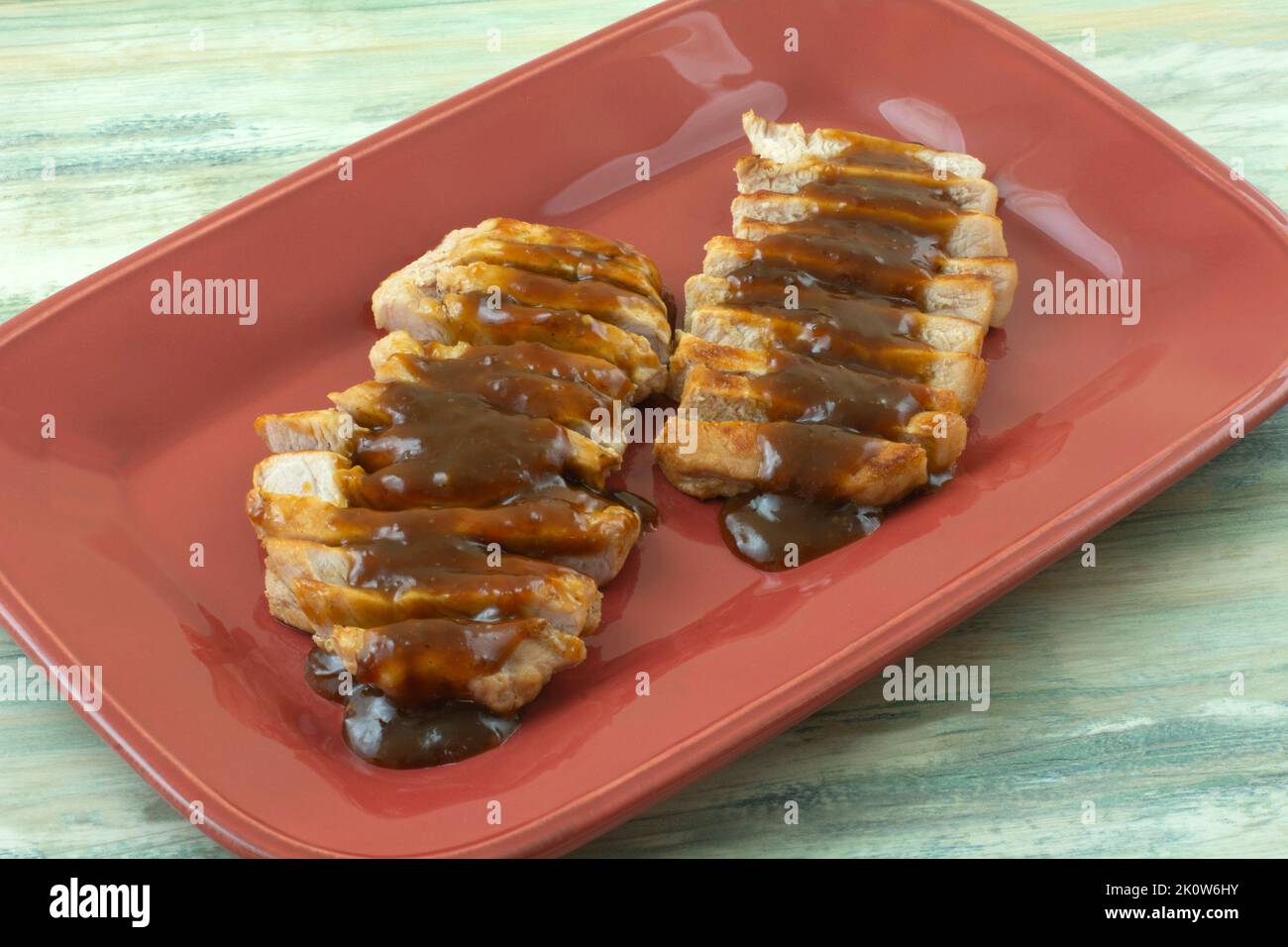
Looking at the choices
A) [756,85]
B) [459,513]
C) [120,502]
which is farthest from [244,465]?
[756,85]

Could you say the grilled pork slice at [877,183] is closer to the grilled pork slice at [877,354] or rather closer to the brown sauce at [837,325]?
the brown sauce at [837,325]

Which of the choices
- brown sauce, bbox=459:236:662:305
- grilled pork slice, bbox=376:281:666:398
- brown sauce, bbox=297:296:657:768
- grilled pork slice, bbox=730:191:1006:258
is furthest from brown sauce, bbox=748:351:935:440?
grilled pork slice, bbox=730:191:1006:258

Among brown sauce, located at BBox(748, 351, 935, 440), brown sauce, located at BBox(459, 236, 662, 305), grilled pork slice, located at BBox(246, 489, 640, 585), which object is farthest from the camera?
brown sauce, located at BBox(459, 236, 662, 305)

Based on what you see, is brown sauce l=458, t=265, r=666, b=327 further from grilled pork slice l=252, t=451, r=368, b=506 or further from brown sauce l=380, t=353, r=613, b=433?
grilled pork slice l=252, t=451, r=368, b=506

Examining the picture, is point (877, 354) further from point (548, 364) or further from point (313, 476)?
point (313, 476)

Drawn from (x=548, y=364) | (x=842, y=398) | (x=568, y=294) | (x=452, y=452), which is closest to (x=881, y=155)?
(x=842, y=398)

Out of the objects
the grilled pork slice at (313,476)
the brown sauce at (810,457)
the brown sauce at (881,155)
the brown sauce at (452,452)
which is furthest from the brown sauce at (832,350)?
the grilled pork slice at (313,476)
